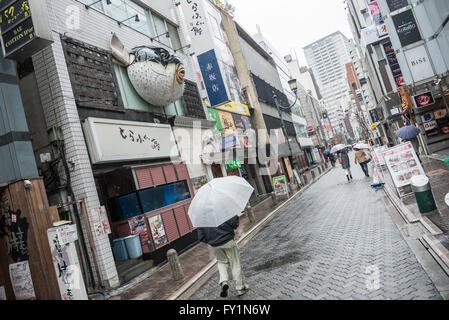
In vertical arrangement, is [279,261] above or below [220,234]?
below

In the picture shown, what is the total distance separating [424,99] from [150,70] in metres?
17.1

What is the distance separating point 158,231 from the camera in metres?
11.2

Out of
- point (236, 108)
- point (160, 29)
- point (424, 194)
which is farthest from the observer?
point (236, 108)

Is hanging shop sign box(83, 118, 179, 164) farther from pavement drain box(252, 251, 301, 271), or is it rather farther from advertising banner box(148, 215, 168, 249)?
pavement drain box(252, 251, 301, 271)

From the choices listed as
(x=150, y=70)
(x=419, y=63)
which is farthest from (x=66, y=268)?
(x=419, y=63)

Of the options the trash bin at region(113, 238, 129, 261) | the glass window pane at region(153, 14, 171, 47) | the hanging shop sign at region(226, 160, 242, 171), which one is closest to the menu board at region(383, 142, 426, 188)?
the trash bin at region(113, 238, 129, 261)

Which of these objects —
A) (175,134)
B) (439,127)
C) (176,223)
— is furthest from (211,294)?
(439,127)

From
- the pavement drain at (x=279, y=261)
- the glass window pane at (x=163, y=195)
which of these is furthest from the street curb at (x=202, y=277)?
the glass window pane at (x=163, y=195)

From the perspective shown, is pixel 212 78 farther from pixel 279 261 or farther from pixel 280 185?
pixel 279 261

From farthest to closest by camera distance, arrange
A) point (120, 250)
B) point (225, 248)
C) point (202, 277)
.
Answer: point (120, 250), point (202, 277), point (225, 248)

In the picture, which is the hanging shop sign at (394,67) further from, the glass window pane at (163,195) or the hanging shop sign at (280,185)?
the glass window pane at (163,195)

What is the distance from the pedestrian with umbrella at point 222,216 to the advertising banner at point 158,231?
565cm

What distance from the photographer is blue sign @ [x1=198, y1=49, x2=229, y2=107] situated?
19.5 meters

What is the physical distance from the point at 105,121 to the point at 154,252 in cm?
470
